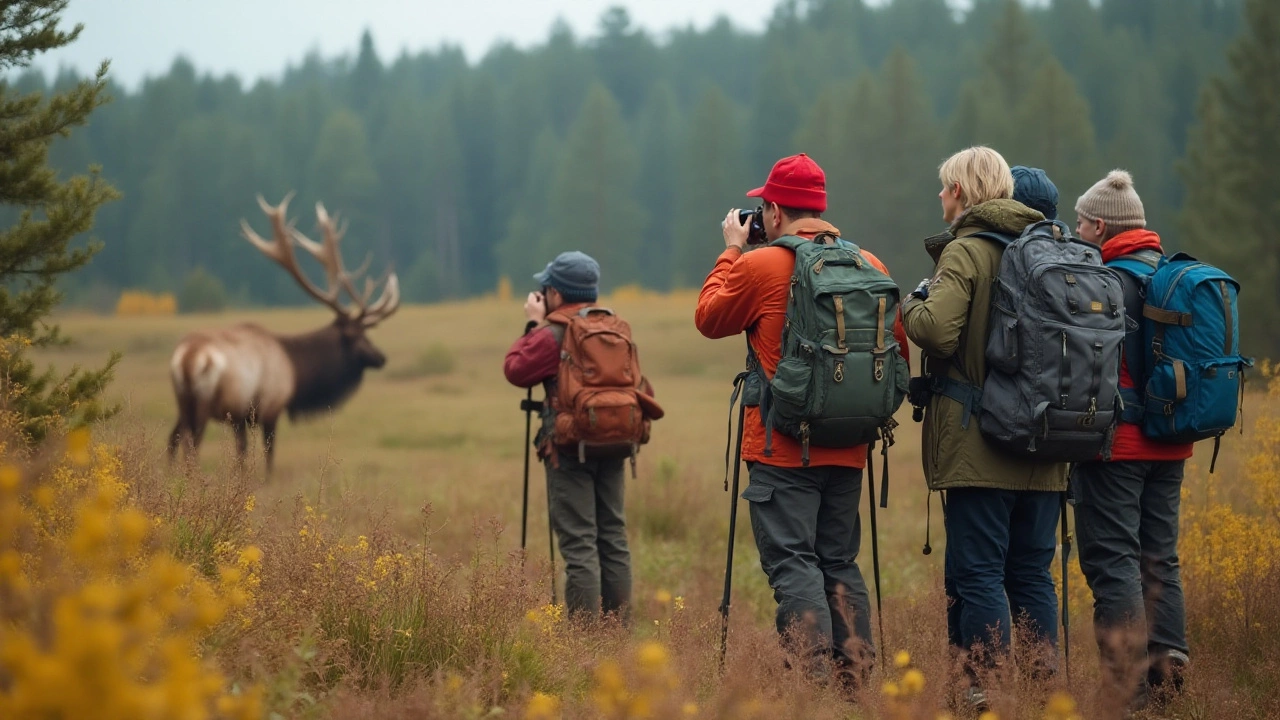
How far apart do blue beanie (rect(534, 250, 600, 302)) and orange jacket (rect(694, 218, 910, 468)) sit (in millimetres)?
1716

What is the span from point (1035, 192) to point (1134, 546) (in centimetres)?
151

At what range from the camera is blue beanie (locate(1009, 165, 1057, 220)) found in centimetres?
491

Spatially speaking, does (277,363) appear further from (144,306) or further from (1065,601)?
(144,306)

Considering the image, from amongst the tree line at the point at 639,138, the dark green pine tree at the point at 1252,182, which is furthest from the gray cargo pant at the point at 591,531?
the tree line at the point at 639,138

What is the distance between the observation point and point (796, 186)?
15.3 ft

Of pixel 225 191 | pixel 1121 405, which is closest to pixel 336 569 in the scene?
pixel 1121 405

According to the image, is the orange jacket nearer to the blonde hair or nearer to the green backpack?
the green backpack

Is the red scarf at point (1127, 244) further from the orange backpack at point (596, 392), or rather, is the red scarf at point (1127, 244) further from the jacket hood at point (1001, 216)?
the orange backpack at point (596, 392)

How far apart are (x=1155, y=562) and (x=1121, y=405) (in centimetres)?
92

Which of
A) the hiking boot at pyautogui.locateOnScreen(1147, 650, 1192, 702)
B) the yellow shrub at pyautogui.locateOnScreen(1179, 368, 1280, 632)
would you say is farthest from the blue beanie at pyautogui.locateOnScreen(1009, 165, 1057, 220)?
the yellow shrub at pyautogui.locateOnScreen(1179, 368, 1280, 632)

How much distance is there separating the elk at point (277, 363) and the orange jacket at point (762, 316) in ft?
22.8

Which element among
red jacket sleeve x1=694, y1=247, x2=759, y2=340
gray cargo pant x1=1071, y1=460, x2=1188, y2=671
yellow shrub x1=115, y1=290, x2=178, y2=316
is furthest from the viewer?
yellow shrub x1=115, y1=290, x2=178, y2=316

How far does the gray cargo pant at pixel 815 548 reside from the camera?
438 centimetres

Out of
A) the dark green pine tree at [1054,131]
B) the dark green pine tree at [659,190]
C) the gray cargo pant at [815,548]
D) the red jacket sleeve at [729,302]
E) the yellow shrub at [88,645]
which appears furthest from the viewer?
the dark green pine tree at [659,190]
